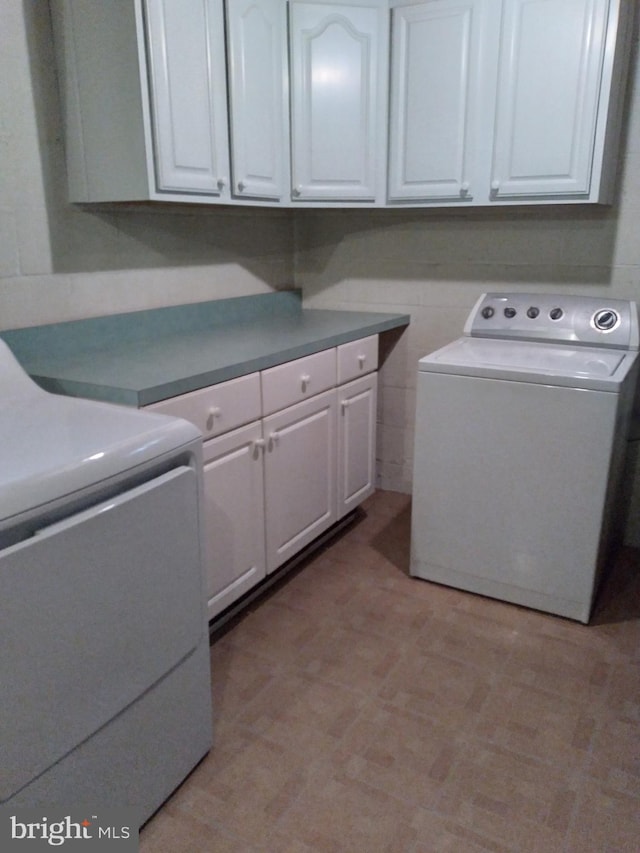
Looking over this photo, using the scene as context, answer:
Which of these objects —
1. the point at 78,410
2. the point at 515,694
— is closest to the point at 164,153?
the point at 78,410

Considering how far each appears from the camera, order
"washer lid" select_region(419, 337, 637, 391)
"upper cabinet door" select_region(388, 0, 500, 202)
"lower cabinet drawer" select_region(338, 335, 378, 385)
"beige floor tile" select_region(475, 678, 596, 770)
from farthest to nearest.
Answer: "lower cabinet drawer" select_region(338, 335, 378, 385)
"upper cabinet door" select_region(388, 0, 500, 202)
"washer lid" select_region(419, 337, 637, 391)
"beige floor tile" select_region(475, 678, 596, 770)

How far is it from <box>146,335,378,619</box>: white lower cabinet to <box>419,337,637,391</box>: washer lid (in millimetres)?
400

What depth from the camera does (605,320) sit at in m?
2.42

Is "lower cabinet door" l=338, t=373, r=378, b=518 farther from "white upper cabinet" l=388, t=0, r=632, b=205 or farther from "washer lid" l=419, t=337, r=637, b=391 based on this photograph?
"white upper cabinet" l=388, t=0, r=632, b=205

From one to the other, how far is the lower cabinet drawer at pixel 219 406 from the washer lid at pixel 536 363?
2.07 ft

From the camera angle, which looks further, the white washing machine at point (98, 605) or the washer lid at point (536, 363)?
the washer lid at point (536, 363)

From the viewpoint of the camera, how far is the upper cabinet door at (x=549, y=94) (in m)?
2.14

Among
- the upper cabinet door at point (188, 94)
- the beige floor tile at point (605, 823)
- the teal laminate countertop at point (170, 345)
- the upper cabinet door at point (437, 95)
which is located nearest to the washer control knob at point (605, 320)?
the upper cabinet door at point (437, 95)

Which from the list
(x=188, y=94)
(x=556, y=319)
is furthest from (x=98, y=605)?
(x=556, y=319)

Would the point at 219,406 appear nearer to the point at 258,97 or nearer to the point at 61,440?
the point at 61,440

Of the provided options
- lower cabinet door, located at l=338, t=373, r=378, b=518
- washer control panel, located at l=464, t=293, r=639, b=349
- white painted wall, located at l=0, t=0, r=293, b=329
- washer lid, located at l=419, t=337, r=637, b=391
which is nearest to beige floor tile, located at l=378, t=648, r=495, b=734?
lower cabinet door, located at l=338, t=373, r=378, b=518

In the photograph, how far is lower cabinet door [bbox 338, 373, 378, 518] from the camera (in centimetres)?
257

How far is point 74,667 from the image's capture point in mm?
1157

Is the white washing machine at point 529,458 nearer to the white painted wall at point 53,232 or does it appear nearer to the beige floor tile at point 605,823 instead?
the beige floor tile at point 605,823
